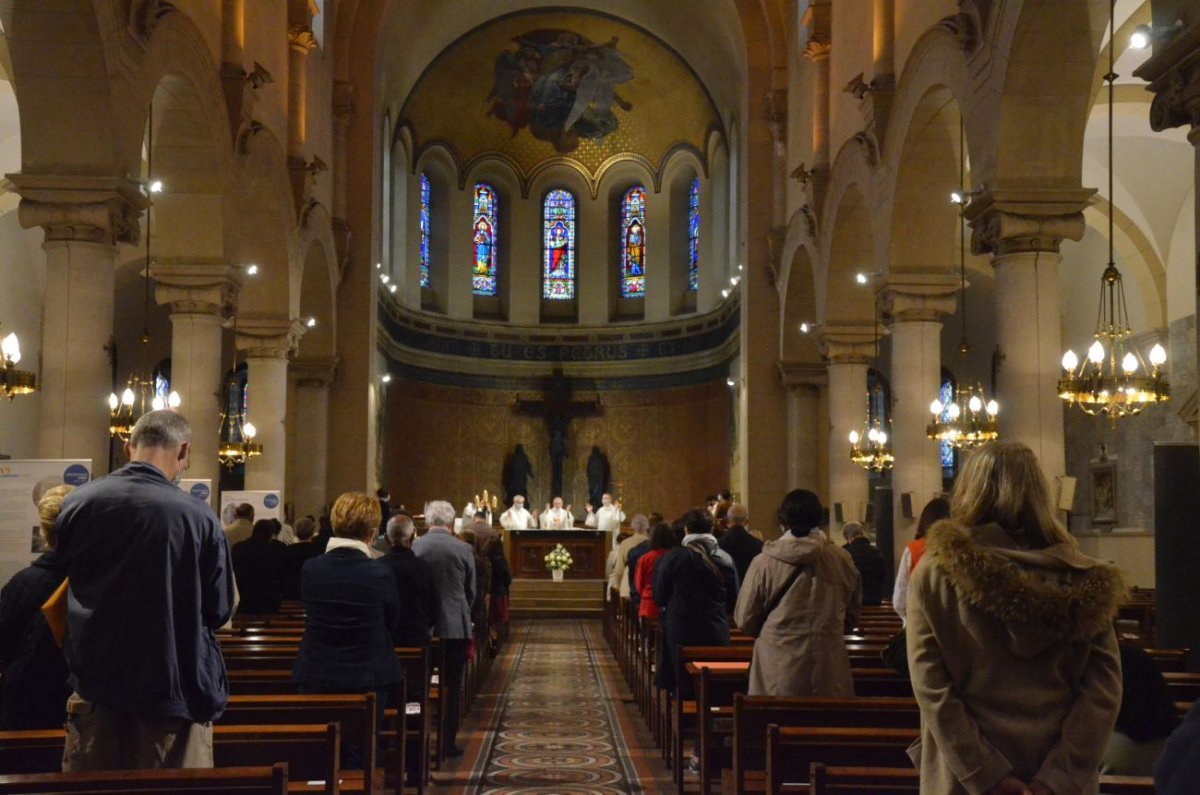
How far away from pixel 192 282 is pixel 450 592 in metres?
7.78

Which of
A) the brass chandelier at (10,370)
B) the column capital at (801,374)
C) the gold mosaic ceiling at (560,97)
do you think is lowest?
the brass chandelier at (10,370)

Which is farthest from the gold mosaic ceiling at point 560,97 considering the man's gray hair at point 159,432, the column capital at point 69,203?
the man's gray hair at point 159,432

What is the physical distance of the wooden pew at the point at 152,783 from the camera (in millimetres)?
3805

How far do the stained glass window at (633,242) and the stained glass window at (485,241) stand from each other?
3.25 meters

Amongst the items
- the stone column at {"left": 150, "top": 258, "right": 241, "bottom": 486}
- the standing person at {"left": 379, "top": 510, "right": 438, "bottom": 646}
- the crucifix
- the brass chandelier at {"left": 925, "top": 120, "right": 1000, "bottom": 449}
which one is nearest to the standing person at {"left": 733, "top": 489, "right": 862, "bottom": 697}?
the standing person at {"left": 379, "top": 510, "right": 438, "bottom": 646}

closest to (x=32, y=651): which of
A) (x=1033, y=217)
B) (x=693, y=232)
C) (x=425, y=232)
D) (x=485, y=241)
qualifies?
(x=1033, y=217)

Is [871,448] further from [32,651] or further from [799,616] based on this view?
[32,651]

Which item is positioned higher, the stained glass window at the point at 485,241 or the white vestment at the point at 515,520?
the stained glass window at the point at 485,241

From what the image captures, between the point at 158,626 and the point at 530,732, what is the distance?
22.4ft

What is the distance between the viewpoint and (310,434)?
78.1ft

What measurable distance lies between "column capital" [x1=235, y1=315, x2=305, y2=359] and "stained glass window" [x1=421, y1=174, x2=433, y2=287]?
13.4 meters

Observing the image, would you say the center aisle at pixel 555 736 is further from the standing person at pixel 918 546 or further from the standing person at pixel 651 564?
the standing person at pixel 918 546

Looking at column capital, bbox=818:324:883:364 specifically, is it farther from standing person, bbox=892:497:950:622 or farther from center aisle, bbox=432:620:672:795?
standing person, bbox=892:497:950:622

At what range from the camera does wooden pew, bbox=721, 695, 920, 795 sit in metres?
5.75
